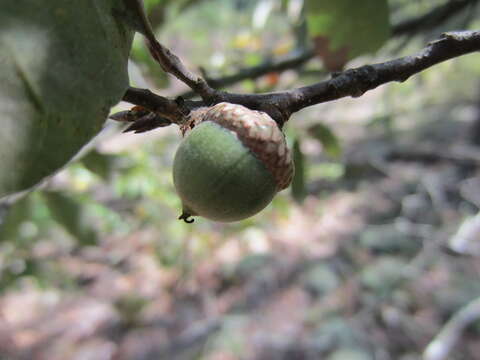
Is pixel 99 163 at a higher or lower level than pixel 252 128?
lower

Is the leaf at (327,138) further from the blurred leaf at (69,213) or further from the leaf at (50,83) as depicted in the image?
the leaf at (50,83)

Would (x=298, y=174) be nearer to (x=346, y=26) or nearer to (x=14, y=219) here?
(x=346, y=26)

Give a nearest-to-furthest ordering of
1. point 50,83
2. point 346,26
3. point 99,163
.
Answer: point 50,83
point 346,26
point 99,163

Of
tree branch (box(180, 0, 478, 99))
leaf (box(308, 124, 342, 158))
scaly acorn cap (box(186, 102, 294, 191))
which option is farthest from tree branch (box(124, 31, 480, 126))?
leaf (box(308, 124, 342, 158))

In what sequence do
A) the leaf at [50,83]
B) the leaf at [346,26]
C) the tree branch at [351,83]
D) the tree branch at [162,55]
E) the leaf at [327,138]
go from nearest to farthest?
1. the leaf at [50,83]
2. the tree branch at [162,55]
3. the tree branch at [351,83]
4. the leaf at [346,26]
5. the leaf at [327,138]

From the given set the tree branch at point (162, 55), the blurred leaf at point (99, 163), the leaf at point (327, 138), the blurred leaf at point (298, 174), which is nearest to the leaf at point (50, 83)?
the tree branch at point (162, 55)

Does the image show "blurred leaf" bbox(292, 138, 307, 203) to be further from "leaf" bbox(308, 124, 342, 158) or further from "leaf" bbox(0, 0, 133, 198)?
"leaf" bbox(0, 0, 133, 198)

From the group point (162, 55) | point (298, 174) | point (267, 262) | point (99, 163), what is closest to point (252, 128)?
point (162, 55)
